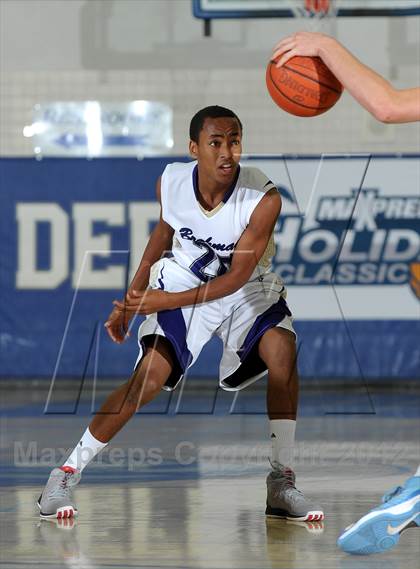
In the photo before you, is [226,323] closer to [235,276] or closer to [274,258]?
[235,276]

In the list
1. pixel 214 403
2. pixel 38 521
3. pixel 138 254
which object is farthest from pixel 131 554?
pixel 138 254

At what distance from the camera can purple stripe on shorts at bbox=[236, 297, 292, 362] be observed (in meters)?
5.45

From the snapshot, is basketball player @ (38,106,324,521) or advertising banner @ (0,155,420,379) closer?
basketball player @ (38,106,324,521)

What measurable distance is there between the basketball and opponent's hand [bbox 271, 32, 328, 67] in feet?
0.84

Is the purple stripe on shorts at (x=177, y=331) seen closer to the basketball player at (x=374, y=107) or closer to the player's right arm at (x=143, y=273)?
the player's right arm at (x=143, y=273)

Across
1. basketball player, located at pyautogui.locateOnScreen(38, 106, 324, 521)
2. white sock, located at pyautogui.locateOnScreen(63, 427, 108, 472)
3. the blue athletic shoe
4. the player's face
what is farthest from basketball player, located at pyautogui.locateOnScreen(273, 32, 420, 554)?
white sock, located at pyautogui.locateOnScreen(63, 427, 108, 472)

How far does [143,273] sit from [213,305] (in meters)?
0.34

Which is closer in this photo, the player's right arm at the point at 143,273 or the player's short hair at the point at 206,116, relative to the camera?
the player's right arm at the point at 143,273

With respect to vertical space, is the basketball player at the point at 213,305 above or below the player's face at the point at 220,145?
below

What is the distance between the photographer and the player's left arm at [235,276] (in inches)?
213

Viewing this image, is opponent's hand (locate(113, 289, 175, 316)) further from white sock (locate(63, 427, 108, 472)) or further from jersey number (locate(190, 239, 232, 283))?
white sock (locate(63, 427, 108, 472))

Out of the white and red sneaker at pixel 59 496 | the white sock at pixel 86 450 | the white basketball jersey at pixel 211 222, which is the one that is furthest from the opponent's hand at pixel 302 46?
the white and red sneaker at pixel 59 496

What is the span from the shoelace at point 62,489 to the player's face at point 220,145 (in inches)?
56.5

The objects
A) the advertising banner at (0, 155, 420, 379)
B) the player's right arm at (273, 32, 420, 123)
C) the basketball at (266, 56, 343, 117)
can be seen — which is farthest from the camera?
the advertising banner at (0, 155, 420, 379)
